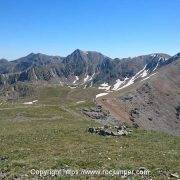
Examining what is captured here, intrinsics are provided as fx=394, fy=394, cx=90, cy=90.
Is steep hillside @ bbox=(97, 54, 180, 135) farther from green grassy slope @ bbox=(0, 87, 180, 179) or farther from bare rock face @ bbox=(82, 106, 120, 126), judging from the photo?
green grassy slope @ bbox=(0, 87, 180, 179)

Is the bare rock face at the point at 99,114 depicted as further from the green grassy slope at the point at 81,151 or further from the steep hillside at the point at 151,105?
the green grassy slope at the point at 81,151

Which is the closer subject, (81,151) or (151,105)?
(81,151)

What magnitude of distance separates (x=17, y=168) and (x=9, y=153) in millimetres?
6018

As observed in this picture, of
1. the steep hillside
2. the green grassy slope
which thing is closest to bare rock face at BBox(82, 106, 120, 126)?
the steep hillside

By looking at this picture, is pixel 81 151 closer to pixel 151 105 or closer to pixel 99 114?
pixel 99 114

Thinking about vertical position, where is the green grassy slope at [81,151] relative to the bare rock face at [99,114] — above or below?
above

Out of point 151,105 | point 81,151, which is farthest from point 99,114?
point 81,151

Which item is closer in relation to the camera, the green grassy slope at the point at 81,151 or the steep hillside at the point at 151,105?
the green grassy slope at the point at 81,151

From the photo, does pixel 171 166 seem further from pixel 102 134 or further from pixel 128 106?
pixel 128 106

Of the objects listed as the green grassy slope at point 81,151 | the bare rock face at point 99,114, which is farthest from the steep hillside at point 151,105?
the green grassy slope at point 81,151

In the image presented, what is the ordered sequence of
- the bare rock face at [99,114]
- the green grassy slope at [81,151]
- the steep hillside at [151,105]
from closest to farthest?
the green grassy slope at [81,151], the bare rock face at [99,114], the steep hillside at [151,105]

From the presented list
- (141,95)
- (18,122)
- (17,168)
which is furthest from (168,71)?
(17,168)

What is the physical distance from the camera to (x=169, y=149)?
35.7 m

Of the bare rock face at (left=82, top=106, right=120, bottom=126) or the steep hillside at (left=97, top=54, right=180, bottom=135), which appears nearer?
the bare rock face at (left=82, top=106, right=120, bottom=126)
